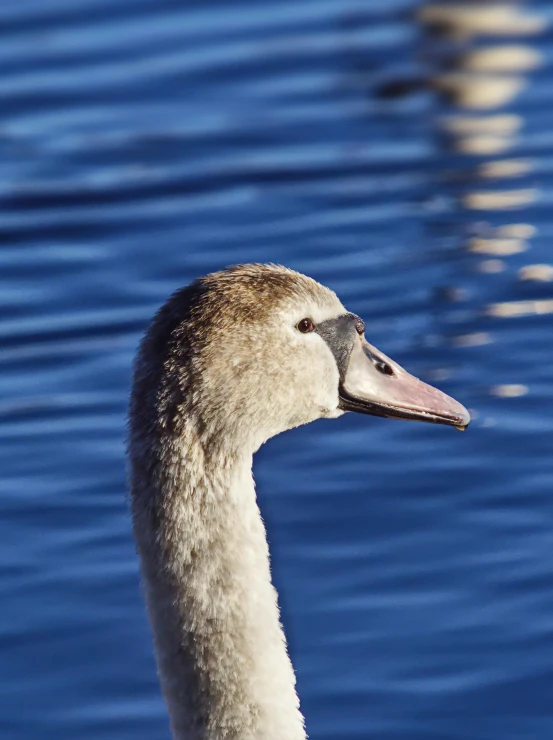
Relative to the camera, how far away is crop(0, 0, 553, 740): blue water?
7.26 metres

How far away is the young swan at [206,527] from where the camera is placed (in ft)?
17.7

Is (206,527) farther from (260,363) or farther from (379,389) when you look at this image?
(379,389)

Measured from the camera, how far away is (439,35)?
1519 centimetres

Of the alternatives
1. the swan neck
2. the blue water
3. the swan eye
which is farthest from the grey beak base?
the blue water

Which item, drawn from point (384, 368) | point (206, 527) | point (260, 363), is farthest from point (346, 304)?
point (206, 527)

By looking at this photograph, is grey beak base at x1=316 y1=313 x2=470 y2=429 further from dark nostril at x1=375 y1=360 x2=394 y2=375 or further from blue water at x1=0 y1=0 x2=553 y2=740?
blue water at x1=0 y1=0 x2=553 y2=740

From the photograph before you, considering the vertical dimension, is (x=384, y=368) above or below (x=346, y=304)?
below

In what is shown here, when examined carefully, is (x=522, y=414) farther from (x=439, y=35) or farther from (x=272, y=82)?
(x=439, y=35)

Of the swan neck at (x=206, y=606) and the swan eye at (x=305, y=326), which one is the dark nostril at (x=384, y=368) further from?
the swan neck at (x=206, y=606)

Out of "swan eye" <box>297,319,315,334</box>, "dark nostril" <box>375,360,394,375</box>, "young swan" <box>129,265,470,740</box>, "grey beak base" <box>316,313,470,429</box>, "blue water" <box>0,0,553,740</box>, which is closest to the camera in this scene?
"young swan" <box>129,265,470,740</box>

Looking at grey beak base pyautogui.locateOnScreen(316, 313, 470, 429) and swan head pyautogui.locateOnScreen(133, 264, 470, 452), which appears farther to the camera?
grey beak base pyautogui.locateOnScreen(316, 313, 470, 429)

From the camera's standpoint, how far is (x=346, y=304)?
10.4 meters

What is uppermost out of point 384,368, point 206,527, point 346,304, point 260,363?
point 346,304

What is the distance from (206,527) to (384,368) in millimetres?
1235
